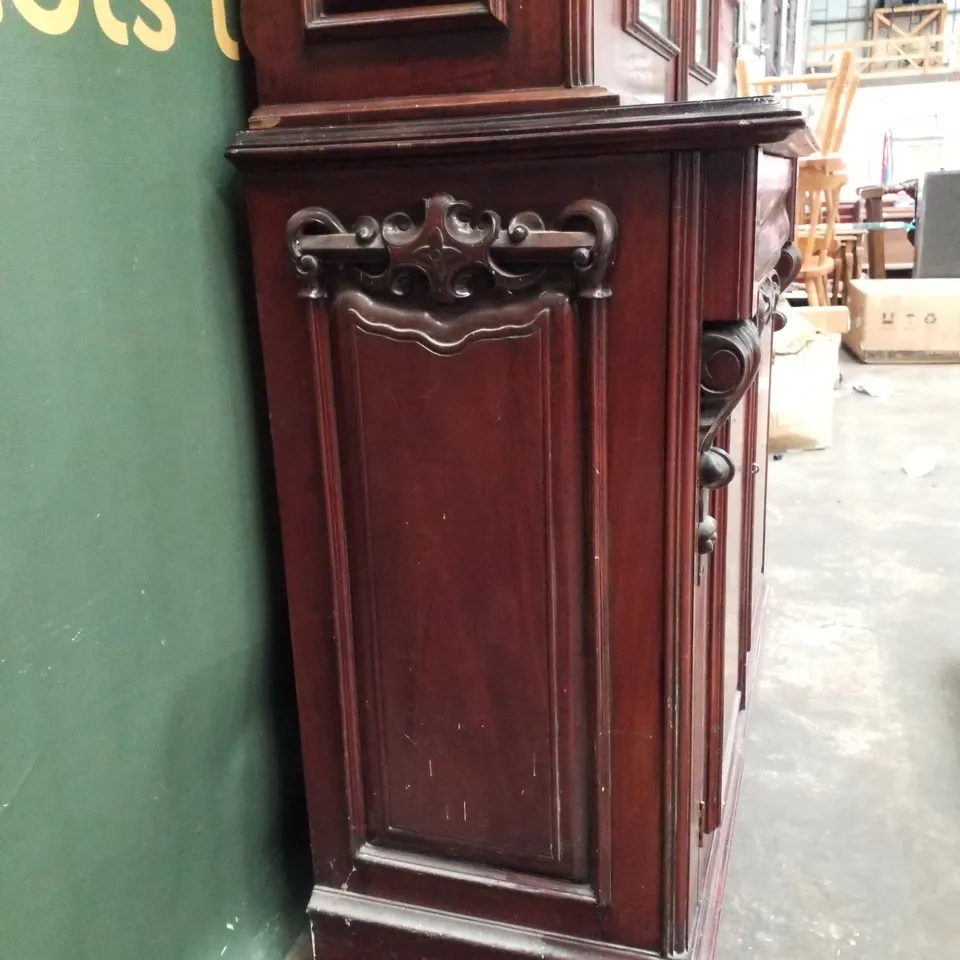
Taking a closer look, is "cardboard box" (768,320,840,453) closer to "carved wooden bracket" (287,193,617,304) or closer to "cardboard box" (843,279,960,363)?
"cardboard box" (843,279,960,363)

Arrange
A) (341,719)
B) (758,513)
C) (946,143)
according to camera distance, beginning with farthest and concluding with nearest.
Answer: (946,143)
(758,513)
(341,719)

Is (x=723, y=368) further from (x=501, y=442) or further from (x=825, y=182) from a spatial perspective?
(x=825, y=182)

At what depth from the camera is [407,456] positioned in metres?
0.90

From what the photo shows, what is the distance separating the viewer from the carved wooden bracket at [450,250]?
784 millimetres

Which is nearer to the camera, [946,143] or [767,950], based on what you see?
[767,950]

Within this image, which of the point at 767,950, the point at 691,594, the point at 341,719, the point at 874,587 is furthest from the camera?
the point at 874,587

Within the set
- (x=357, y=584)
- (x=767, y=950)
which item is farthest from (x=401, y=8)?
(x=767, y=950)

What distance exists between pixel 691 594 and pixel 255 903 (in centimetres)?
65

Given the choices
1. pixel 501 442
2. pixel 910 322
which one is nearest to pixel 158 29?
pixel 501 442

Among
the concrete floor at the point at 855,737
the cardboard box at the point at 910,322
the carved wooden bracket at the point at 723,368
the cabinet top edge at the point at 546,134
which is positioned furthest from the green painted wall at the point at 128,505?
the cardboard box at the point at 910,322

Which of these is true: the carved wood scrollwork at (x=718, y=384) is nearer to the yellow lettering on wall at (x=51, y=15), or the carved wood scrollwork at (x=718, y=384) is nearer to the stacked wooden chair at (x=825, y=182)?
the yellow lettering on wall at (x=51, y=15)

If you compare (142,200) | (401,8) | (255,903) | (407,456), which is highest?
(401,8)

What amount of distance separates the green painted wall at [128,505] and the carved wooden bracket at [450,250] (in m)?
0.13

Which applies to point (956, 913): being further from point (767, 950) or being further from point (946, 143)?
point (946, 143)
